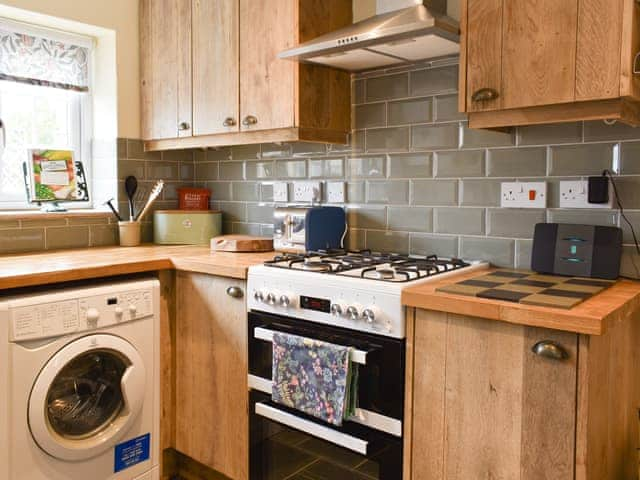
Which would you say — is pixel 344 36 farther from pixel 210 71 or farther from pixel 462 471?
pixel 462 471

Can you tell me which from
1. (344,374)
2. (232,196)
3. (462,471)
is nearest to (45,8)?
(232,196)

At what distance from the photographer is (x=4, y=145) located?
9.64 feet

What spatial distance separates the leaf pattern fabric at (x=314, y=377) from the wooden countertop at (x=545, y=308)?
30 cm

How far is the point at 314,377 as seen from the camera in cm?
196

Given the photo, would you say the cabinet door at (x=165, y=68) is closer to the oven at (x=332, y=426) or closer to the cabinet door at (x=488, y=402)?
the oven at (x=332, y=426)

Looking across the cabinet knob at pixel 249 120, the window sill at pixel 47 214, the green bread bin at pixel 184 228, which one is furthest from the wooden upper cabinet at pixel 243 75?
the window sill at pixel 47 214

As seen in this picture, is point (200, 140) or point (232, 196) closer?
point (200, 140)

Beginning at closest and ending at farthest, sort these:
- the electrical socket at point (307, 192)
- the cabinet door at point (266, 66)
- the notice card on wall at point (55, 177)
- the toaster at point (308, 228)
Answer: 1. the cabinet door at point (266, 66)
2. the toaster at point (308, 228)
3. the electrical socket at point (307, 192)
4. the notice card on wall at point (55, 177)

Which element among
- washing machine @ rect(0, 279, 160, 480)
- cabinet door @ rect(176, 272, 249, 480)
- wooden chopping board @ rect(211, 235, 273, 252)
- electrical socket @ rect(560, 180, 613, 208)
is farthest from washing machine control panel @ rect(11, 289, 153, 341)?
electrical socket @ rect(560, 180, 613, 208)

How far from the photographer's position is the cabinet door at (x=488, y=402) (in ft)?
5.01

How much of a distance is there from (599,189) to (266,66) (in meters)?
1.39

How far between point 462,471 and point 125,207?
2.23m

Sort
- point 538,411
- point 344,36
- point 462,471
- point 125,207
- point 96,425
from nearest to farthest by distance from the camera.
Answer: point 538,411, point 462,471, point 344,36, point 96,425, point 125,207

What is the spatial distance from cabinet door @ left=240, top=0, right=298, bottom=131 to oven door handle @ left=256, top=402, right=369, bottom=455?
3.69 ft
